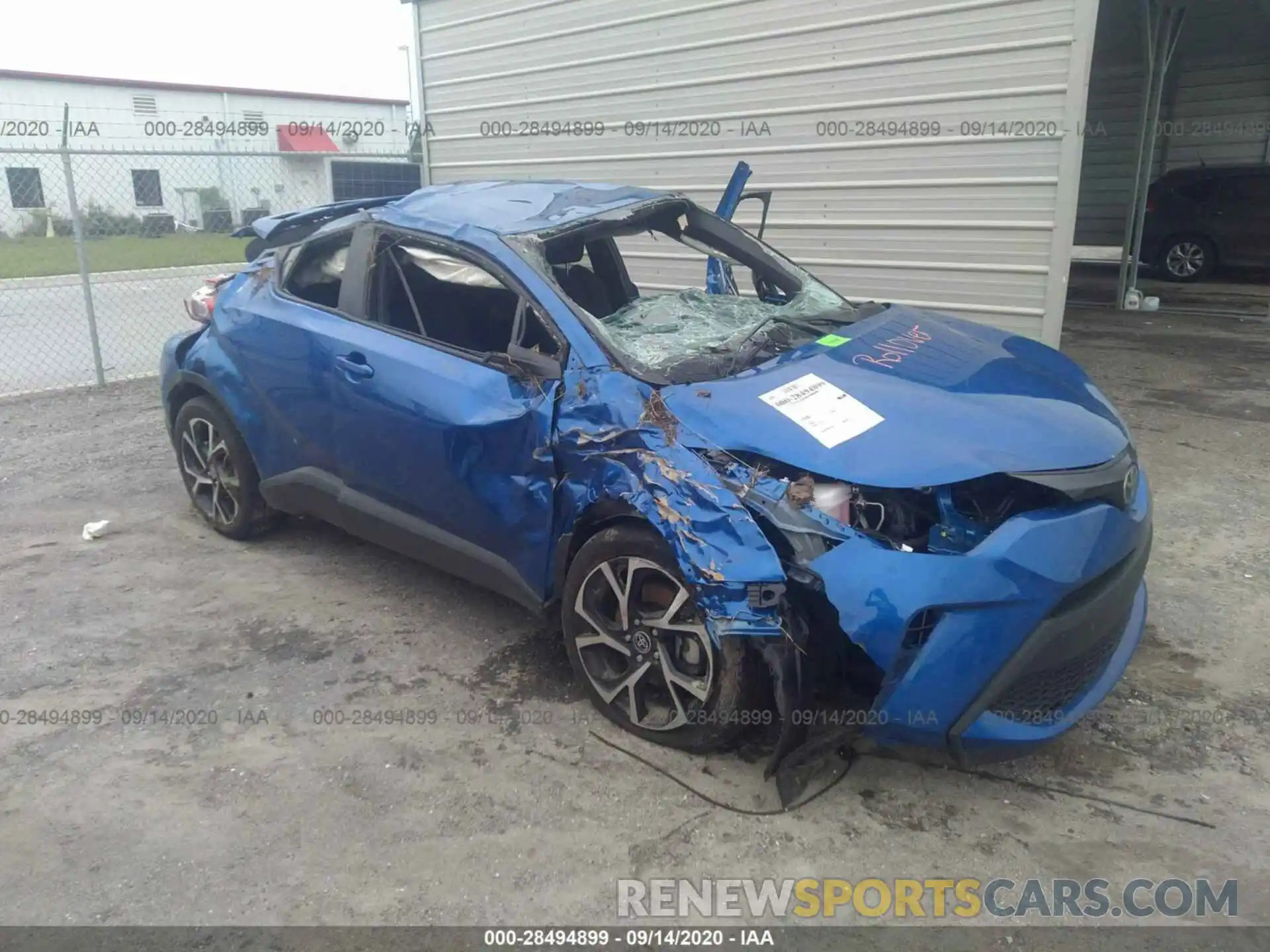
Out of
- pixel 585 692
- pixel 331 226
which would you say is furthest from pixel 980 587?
pixel 331 226

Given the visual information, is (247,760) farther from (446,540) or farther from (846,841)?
(846,841)

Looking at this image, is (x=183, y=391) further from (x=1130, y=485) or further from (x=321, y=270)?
(x=1130, y=485)

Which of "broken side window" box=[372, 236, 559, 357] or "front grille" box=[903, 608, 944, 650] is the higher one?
"broken side window" box=[372, 236, 559, 357]

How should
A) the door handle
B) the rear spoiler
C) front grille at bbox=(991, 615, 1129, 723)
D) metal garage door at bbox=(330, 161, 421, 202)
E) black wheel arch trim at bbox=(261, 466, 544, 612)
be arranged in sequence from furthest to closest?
metal garage door at bbox=(330, 161, 421, 202) < the rear spoiler < the door handle < black wheel arch trim at bbox=(261, 466, 544, 612) < front grille at bbox=(991, 615, 1129, 723)

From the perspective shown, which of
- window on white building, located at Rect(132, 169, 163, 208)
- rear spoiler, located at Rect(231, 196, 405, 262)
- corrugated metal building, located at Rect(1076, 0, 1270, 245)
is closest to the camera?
rear spoiler, located at Rect(231, 196, 405, 262)

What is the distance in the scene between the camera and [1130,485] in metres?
2.77

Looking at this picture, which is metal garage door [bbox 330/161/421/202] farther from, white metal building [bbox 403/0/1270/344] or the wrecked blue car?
the wrecked blue car

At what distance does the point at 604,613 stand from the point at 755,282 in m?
1.91

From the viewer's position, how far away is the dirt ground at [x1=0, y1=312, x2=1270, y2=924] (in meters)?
2.47

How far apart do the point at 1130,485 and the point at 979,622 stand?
777 millimetres

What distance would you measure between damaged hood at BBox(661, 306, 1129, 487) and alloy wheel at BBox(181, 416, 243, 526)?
105 inches

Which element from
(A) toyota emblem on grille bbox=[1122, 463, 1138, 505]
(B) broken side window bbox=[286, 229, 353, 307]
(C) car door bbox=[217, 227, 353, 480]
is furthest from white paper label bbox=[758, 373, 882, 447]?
(B) broken side window bbox=[286, 229, 353, 307]

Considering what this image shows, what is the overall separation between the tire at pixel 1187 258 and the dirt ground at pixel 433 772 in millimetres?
9677

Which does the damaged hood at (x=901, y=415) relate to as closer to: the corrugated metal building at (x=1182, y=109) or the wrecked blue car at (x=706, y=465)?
the wrecked blue car at (x=706, y=465)
